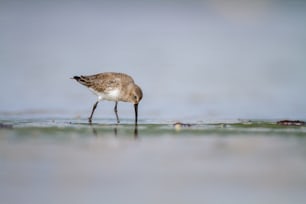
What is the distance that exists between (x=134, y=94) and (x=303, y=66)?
6.86 m

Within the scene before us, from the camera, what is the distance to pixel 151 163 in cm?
798

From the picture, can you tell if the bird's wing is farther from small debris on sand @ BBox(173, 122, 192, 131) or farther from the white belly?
small debris on sand @ BBox(173, 122, 192, 131)

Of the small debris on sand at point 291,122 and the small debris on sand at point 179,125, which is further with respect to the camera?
the small debris on sand at point 291,122

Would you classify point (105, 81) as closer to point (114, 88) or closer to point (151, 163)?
point (114, 88)

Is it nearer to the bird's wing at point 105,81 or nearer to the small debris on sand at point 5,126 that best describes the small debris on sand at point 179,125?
the bird's wing at point 105,81

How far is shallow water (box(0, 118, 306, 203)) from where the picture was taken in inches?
264

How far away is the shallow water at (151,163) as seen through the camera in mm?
6695

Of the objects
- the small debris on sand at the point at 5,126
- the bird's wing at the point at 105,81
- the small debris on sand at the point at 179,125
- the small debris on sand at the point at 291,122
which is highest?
the bird's wing at the point at 105,81

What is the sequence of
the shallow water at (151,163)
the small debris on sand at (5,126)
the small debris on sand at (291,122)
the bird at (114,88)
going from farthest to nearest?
the bird at (114,88) → the small debris on sand at (291,122) → the small debris on sand at (5,126) → the shallow water at (151,163)

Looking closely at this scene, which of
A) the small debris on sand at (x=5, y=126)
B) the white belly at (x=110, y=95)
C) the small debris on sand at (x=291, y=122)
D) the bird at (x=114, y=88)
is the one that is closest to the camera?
the small debris on sand at (x=5, y=126)

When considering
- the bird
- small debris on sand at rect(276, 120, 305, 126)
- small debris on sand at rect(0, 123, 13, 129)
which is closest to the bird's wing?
the bird

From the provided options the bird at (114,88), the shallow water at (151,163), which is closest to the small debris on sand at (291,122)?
the shallow water at (151,163)

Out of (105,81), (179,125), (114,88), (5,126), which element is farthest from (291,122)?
(5,126)

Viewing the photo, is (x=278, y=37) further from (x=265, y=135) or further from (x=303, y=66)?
(x=265, y=135)
